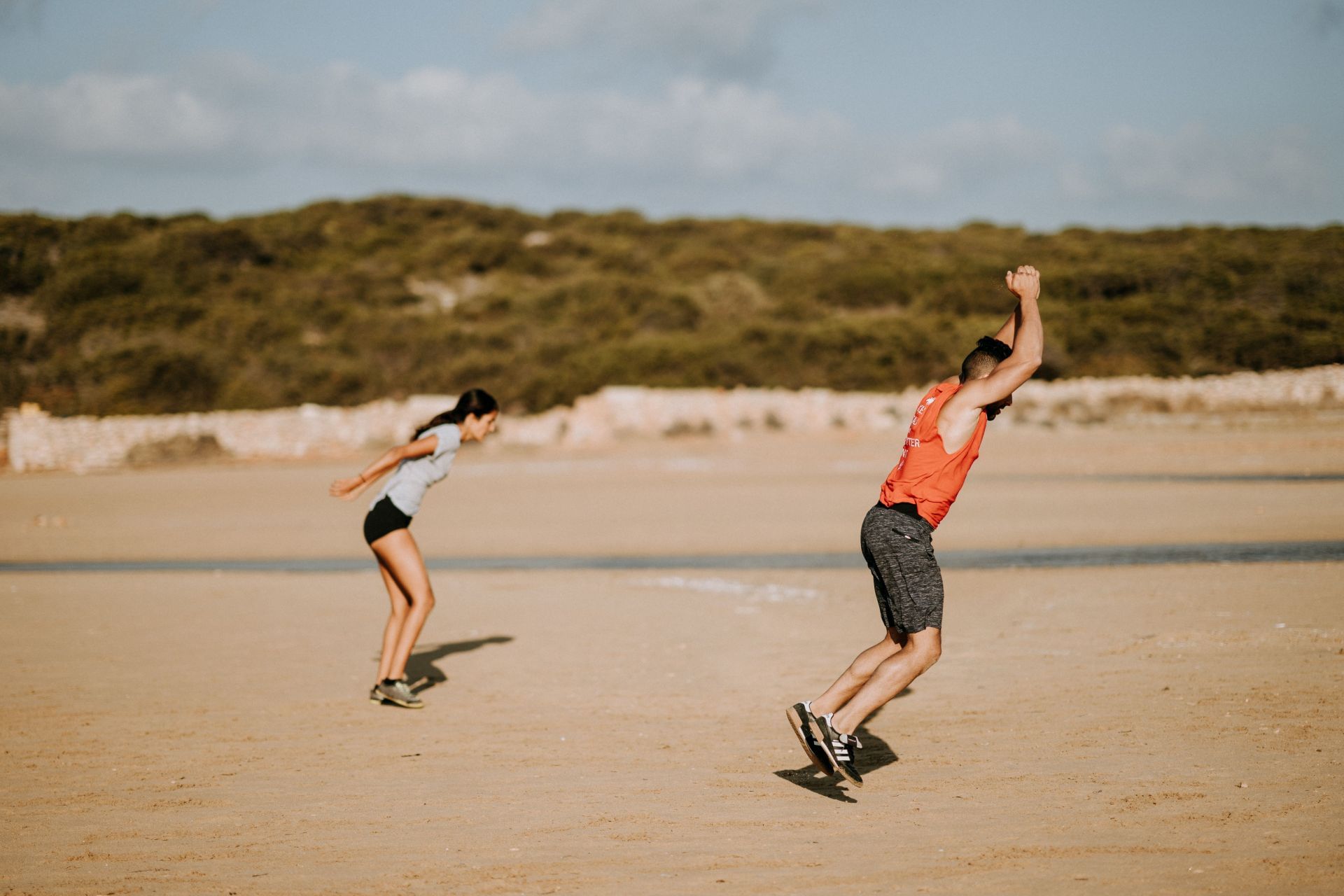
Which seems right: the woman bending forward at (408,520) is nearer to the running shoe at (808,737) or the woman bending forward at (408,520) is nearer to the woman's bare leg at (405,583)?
the woman's bare leg at (405,583)

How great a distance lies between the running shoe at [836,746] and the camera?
209 inches

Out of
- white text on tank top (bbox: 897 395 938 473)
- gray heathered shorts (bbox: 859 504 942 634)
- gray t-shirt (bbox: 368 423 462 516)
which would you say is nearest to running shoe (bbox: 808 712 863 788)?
gray heathered shorts (bbox: 859 504 942 634)

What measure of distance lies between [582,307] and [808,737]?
47992 millimetres

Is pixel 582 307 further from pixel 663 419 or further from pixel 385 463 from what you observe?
pixel 385 463

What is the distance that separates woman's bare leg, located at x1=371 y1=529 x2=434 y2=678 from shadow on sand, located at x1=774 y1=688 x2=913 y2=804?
258cm

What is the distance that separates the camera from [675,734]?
6.88 m

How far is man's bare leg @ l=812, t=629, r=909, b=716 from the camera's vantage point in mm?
5473

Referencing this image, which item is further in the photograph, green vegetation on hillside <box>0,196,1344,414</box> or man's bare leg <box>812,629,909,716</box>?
green vegetation on hillside <box>0,196,1344,414</box>

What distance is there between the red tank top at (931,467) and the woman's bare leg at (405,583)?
10.9ft

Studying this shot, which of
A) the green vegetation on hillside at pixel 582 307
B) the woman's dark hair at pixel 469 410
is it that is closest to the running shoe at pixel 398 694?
the woman's dark hair at pixel 469 410

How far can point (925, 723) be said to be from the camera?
692 centimetres

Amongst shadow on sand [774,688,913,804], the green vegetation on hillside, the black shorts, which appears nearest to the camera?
shadow on sand [774,688,913,804]

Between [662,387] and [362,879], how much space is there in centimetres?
3460

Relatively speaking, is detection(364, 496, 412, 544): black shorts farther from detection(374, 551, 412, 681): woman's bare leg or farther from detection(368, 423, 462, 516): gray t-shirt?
detection(374, 551, 412, 681): woman's bare leg
